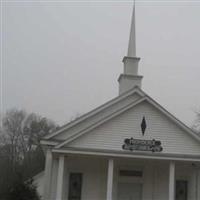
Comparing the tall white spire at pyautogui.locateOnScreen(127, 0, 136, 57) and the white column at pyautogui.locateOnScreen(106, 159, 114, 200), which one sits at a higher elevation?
the tall white spire at pyautogui.locateOnScreen(127, 0, 136, 57)

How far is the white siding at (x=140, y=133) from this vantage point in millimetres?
18422

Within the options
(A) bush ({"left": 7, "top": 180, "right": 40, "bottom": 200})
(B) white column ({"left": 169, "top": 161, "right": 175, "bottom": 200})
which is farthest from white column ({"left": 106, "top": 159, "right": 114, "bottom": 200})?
(A) bush ({"left": 7, "top": 180, "right": 40, "bottom": 200})

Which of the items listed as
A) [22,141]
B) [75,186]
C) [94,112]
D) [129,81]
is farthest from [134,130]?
[22,141]

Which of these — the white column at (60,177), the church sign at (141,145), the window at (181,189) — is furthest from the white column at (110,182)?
the window at (181,189)

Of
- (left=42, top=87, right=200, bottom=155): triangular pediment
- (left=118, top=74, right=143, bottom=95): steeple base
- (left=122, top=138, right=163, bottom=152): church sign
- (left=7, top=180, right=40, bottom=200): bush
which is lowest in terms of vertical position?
(left=7, top=180, right=40, bottom=200): bush

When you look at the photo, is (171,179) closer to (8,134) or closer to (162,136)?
(162,136)

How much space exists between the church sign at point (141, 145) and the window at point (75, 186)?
2.98 m

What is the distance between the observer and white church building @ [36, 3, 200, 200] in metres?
18.2

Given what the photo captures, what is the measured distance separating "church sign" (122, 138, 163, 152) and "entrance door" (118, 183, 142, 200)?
2460 mm

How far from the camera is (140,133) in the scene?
19000mm

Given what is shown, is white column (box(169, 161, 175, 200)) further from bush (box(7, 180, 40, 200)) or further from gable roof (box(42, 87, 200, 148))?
bush (box(7, 180, 40, 200))

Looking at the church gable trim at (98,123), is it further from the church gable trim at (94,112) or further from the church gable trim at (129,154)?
the church gable trim at (94,112)

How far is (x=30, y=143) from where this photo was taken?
53.0 metres

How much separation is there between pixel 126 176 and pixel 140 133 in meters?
2.55
